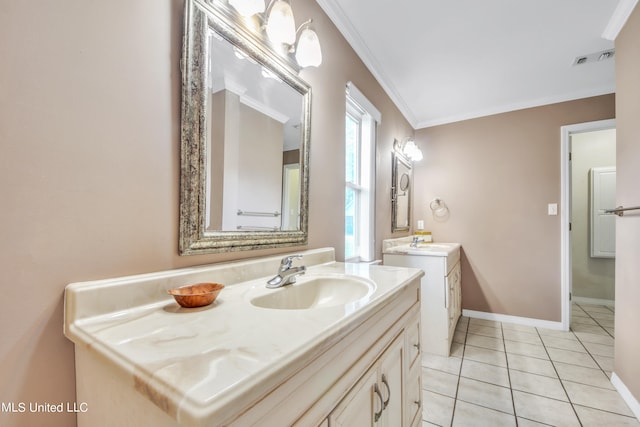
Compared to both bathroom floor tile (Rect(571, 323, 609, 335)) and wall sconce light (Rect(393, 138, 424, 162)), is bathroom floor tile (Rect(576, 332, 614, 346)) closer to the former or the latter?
bathroom floor tile (Rect(571, 323, 609, 335))

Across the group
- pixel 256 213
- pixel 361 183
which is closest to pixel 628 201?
pixel 361 183

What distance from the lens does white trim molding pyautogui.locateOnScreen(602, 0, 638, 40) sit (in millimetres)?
1543

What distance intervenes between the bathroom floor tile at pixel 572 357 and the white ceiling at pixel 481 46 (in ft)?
7.45

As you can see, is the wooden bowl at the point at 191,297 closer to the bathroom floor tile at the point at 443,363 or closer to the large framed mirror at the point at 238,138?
the large framed mirror at the point at 238,138

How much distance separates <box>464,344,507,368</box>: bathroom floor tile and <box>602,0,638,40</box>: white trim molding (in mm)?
2343

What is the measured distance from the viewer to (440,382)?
1.79m

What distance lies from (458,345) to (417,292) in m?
1.49

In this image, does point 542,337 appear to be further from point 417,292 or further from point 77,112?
point 77,112

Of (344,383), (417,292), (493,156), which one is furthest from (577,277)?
(344,383)

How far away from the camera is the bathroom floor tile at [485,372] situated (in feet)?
5.86

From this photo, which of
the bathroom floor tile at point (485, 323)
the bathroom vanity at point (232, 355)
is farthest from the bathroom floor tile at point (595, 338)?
the bathroom vanity at point (232, 355)

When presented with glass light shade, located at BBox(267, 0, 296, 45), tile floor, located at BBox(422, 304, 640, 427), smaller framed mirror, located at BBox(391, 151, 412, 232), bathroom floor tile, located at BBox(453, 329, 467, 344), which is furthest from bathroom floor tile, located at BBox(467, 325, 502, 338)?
glass light shade, located at BBox(267, 0, 296, 45)

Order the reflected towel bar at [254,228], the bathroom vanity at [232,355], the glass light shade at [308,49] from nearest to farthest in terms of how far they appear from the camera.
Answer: the bathroom vanity at [232,355] → the reflected towel bar at [254,228] → the glass light shade at [308,49]

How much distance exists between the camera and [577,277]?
3.52 metres
